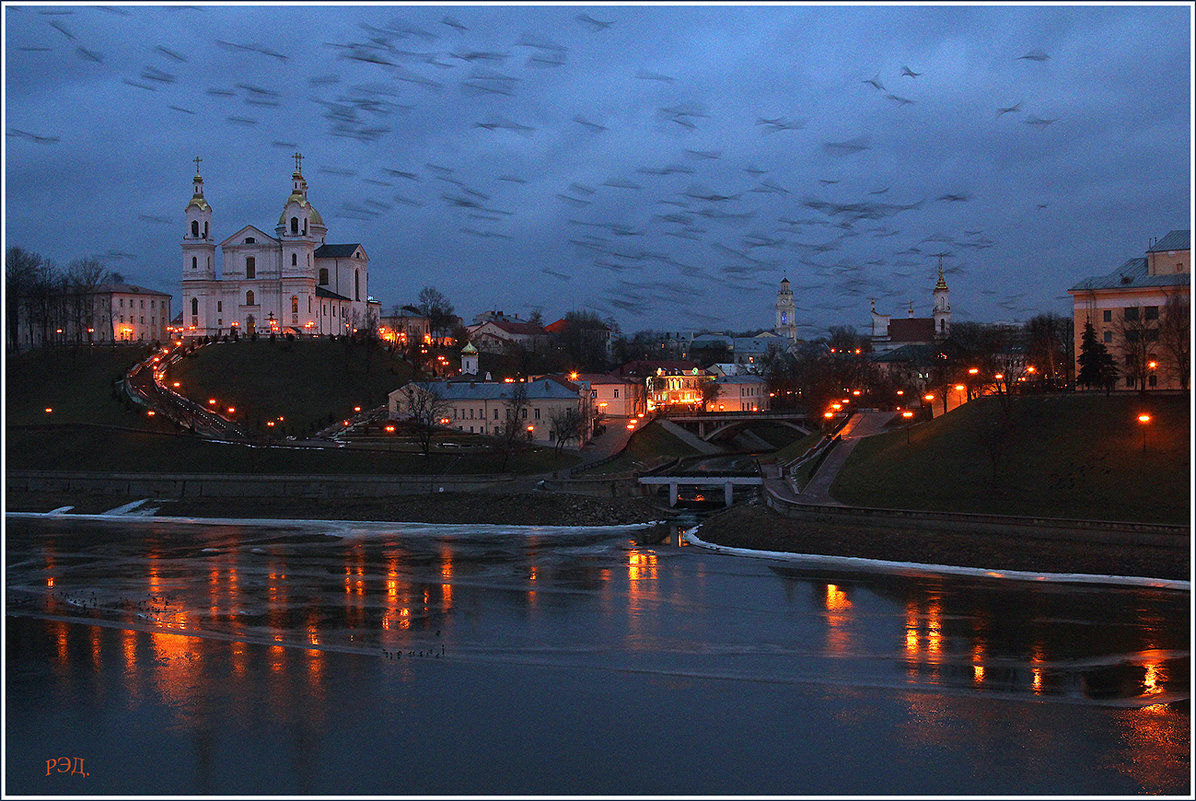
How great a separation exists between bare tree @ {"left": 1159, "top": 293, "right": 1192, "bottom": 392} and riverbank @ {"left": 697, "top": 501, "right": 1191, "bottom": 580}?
10054mm

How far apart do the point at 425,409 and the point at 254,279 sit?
1133 inches

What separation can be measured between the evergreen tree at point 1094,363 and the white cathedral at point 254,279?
189 ft

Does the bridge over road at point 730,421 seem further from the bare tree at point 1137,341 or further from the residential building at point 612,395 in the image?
the bare tree at point 1137,341

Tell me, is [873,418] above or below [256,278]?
below

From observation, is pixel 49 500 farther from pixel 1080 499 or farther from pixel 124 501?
pixel 1080 499

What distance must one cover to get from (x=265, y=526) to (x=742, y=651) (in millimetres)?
28847

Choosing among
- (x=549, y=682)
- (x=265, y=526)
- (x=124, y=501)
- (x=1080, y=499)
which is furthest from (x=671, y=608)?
(x=124, y=501)

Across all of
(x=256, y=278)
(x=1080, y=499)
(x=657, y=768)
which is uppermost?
(x=256, y=278)

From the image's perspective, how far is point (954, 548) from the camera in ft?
110

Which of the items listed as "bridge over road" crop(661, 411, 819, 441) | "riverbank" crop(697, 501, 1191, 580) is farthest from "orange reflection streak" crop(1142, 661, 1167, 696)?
"bridge over road" crop(661, 411, 819, 441)

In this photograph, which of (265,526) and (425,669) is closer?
(425,669)

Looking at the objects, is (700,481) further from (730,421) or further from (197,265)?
(197,265)

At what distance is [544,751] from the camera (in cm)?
1684

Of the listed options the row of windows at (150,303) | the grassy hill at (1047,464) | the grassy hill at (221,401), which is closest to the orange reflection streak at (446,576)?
the grassy hill at (1047,464)
